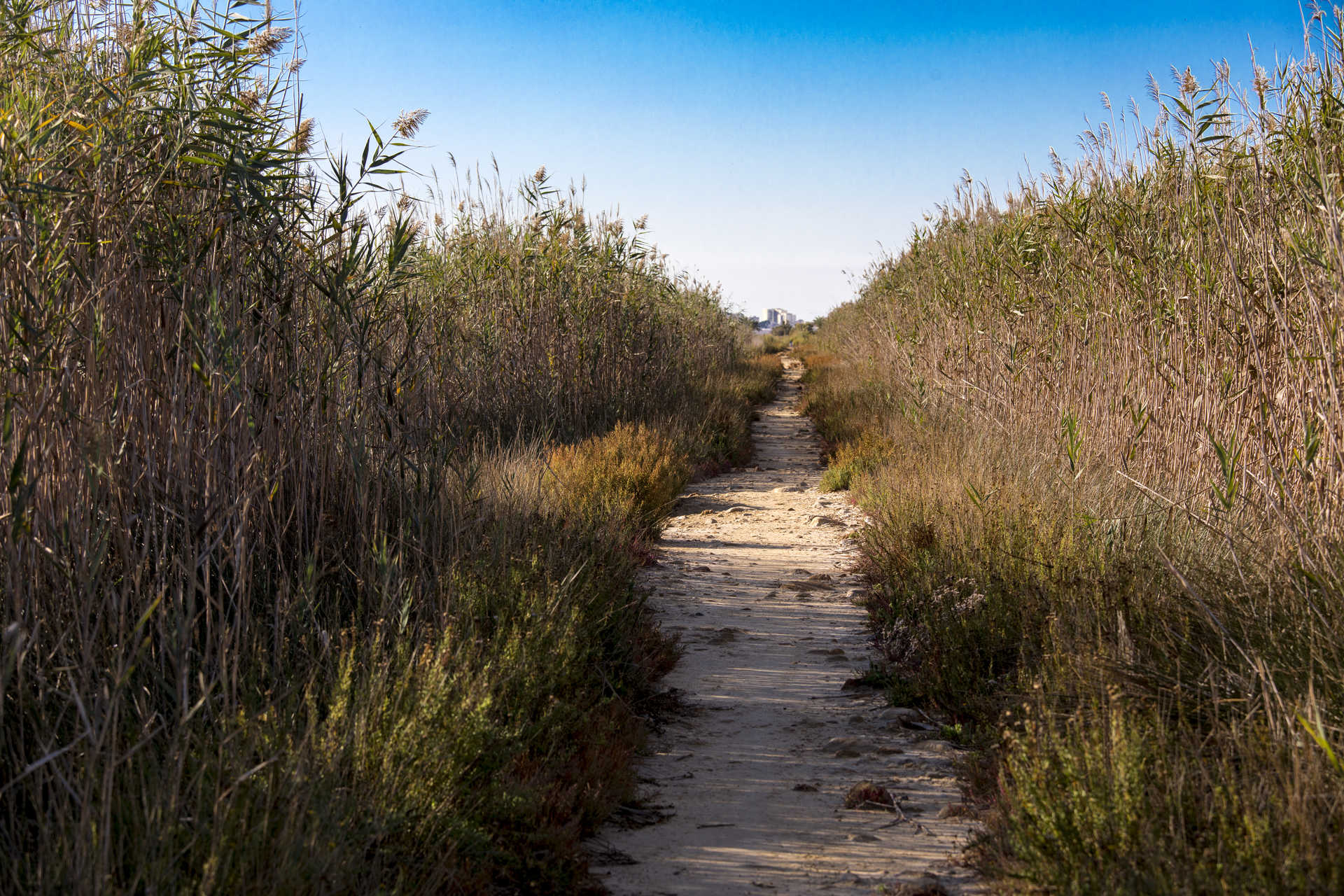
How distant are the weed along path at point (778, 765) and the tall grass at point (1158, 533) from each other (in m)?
0.25

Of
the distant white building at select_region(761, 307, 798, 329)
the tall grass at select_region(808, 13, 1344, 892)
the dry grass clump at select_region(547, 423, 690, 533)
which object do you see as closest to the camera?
the tall grass at select_region(808, 13, 1344, 892)

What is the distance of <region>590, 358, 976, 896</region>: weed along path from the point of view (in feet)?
8.85

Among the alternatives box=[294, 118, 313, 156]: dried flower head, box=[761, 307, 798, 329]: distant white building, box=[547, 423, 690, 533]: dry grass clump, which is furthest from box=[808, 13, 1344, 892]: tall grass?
box=[761, 307, 798, 329]: distant white building

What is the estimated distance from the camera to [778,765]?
352 centimetres

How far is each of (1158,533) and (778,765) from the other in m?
2.18

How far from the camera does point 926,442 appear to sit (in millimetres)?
8039

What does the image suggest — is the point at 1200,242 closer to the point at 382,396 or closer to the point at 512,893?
the point at 382,396

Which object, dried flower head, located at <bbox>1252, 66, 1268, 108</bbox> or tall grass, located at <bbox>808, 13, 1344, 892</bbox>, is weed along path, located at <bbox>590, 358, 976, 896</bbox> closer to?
tall grass, located at <bbox>808, 13, 1344, 892</bbox>

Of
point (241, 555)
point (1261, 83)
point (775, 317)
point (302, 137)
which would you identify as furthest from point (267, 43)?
point (775, 317)

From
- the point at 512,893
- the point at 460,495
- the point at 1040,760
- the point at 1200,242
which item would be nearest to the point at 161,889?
the point at 512,893

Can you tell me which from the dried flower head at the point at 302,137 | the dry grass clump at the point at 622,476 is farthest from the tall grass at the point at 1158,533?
the dried flower head at the point at 302,137

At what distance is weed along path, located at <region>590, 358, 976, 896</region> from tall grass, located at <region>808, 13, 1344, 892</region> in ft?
0.82

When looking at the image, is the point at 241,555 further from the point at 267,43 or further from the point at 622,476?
the point at 622,476

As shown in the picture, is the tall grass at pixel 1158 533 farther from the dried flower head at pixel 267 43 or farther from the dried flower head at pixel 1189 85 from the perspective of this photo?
the dried flower head at pixel 267 43
